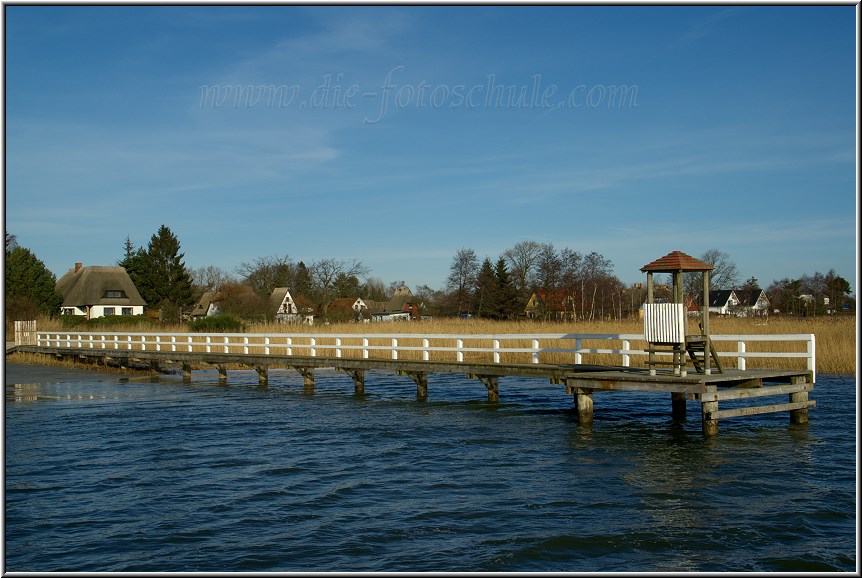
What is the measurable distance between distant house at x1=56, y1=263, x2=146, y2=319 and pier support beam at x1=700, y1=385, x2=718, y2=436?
74.0m

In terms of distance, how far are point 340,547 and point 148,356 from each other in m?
25.7

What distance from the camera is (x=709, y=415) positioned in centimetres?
1605

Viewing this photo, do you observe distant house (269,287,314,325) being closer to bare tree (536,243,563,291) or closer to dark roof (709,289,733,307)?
bare tree (536,243,563,291)

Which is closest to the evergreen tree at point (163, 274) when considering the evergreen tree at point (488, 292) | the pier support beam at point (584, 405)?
the evergreen tree at point (488, 292)

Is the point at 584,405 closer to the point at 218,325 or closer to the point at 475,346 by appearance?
the point at 475,346

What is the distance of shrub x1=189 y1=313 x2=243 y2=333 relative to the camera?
43.8 metres

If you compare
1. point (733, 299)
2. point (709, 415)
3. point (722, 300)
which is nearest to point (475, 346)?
point (709, 415)

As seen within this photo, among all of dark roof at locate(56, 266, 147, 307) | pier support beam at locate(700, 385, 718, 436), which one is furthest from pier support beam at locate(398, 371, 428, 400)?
dark roof at locate(56, 266, 147, 307)

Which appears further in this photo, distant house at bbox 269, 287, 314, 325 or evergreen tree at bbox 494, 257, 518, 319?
distant house at bbox 269, 287, 314, 325

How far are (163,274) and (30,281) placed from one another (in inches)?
824

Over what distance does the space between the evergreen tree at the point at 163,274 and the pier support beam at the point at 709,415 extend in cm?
7734

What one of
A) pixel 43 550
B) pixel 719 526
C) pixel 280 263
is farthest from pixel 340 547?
pixel 280 263

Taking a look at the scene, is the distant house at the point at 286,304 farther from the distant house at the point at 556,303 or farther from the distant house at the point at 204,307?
the distant house at the point at 556,303

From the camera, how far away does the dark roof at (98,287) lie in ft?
265
